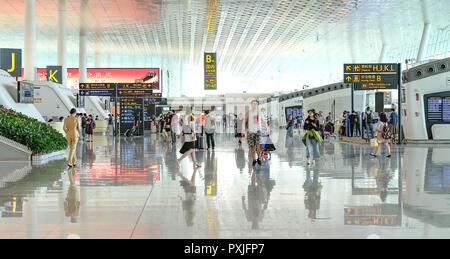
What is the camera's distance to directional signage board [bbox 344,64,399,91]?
23.9 meters

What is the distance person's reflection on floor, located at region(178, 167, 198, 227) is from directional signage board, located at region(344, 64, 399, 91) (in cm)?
1554

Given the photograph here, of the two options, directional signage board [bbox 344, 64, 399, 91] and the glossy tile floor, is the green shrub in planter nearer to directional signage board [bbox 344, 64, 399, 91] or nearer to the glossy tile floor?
the glossy tile floor

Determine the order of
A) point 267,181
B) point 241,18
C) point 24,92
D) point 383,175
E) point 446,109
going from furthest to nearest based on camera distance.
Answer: point 241,18 < point 446,109 < point 24,92 < point 383,175 < point 267,181

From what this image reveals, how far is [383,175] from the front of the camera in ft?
35.6

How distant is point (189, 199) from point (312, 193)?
202 centimetres

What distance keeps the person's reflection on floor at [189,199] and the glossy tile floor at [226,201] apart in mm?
14

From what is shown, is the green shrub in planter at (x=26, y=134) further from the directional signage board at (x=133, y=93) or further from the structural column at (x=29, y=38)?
the directional signage board at (x=133, y=93)

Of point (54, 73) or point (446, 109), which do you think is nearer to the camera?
point (446, 109)

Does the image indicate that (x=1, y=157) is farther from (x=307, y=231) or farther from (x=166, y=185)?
(x=307, y=231)

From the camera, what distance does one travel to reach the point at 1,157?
14484 mm

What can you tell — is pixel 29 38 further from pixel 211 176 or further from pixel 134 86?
pixel 211 176

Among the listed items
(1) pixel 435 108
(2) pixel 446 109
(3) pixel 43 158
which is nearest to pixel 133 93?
(1) pixel 435 108

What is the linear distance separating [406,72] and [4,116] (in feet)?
58.4
